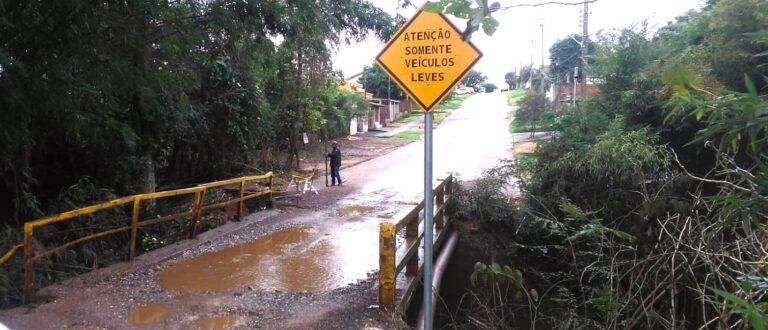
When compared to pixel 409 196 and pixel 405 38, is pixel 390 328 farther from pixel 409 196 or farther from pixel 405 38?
pixel 409 196

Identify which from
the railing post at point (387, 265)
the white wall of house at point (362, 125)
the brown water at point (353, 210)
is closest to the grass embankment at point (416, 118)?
the white wall of house at point (362, 125)

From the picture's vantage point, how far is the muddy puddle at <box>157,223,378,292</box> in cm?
617

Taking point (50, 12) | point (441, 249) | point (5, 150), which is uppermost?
point (50, 12)

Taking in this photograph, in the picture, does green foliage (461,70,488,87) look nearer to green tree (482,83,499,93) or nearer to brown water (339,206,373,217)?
green tree (482,83,499,93)

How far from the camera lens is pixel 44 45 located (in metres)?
5.56

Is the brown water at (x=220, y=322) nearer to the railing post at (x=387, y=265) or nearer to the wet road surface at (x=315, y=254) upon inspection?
the wet road surface at (x=315, y=254)

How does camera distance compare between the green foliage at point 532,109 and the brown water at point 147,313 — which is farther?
the green foliage at point 532,109

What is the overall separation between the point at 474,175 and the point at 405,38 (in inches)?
549

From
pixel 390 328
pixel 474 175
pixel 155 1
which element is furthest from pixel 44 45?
pixel 474 175

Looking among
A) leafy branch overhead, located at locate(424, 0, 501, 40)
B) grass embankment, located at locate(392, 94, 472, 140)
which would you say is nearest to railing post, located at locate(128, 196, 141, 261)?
leafy branch overhead, located at locate(424, 0, 501, 40)

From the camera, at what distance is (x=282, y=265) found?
7.08 metres

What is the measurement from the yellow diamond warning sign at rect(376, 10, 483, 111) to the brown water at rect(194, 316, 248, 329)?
8.42 feet

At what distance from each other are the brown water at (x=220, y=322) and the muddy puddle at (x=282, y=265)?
2.98ft

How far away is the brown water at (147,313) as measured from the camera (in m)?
4.96
